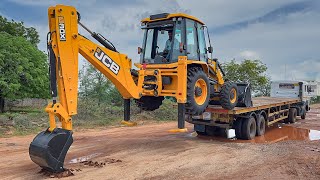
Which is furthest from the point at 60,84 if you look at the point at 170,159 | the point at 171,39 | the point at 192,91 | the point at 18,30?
the point at 18,30

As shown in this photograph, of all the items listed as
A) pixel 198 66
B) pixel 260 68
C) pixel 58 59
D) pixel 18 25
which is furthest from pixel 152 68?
pixel 260 68

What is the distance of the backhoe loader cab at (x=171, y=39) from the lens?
10.2 metres

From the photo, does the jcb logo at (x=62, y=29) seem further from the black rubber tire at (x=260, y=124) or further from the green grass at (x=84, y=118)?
the black rubber tire at (x=260, y=124)

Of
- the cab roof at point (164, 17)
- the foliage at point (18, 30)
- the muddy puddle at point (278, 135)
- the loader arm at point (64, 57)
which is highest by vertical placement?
the foliage at point (18, 30)

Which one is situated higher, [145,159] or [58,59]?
[58,59]

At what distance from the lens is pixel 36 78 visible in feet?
80.3

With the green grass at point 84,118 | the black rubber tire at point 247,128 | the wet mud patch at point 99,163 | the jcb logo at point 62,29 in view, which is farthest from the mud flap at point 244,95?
the jcb logo at point 62,29

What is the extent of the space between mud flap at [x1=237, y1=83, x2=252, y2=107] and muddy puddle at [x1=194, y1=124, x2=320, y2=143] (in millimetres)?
1343

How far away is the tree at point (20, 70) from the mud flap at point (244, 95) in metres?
14.3

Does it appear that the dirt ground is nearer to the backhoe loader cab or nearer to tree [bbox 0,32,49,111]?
the backhoe loader cab

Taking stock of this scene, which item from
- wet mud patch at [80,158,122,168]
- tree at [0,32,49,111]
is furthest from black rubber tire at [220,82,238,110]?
tree at [0,32,49,111]

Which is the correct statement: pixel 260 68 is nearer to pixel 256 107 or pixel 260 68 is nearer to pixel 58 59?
pixel 256 107

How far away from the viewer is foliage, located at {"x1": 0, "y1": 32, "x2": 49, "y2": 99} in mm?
21730

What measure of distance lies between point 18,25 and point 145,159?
85.4 feet
